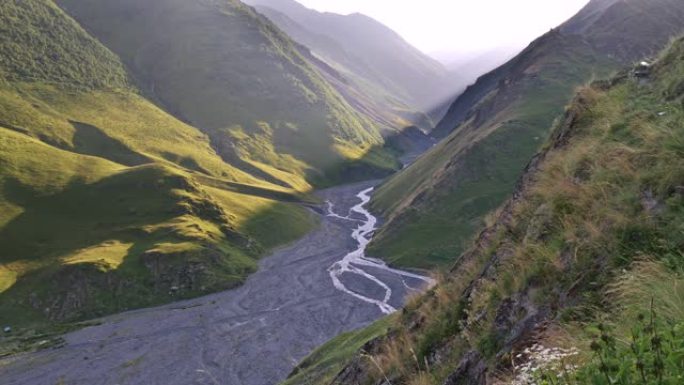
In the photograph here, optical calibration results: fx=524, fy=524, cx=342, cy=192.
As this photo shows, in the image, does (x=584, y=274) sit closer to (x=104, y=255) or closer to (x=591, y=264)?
(x=591, y=264)

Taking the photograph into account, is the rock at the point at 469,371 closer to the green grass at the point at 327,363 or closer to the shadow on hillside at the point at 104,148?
the green grass at the point at 327,363

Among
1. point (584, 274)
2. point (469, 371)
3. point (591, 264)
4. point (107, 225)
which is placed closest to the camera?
point (584, 274)

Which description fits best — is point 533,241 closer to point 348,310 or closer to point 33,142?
point 348,310

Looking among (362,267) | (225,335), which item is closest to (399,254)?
(362,267)

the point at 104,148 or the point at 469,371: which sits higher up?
the point at 469,371

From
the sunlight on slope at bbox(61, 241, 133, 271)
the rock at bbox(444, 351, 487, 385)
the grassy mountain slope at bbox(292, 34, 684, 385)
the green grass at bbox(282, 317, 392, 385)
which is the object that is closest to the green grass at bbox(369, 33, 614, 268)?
the sunlight on slope at bbox(61, 241, 133, 271)

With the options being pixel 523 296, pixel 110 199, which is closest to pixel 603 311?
pixel 523 296

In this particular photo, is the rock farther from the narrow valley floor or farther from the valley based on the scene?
the narrow valley floor
